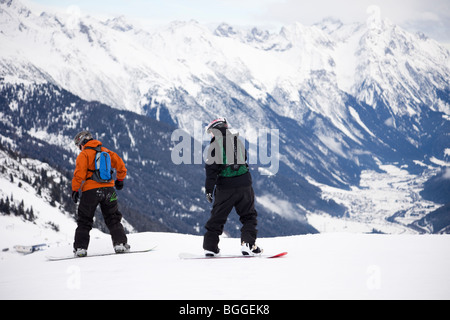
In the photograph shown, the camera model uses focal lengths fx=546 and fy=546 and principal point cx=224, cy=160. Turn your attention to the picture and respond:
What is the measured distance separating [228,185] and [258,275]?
3602mm

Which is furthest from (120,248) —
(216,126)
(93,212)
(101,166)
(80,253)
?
(216,126)

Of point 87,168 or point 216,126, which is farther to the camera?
point 87,168

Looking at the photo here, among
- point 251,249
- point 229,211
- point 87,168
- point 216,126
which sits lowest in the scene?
point 251,249

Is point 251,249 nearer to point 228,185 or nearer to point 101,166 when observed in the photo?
point 228,185

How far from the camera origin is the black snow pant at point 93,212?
15.5 m

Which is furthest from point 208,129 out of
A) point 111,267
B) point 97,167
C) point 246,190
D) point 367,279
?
point 367,279

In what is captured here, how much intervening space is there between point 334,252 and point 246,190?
2.98m

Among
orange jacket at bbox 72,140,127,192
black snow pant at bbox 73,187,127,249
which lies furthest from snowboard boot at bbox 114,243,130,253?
orange jacket at bbox 72,140,127,192

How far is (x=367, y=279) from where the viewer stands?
10.3 m

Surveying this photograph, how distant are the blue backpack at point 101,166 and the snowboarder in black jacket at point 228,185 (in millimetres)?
3090

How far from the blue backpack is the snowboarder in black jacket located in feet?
10.1

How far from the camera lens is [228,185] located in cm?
1427
